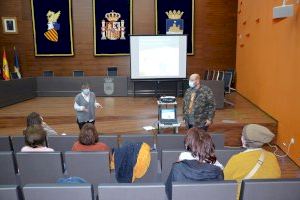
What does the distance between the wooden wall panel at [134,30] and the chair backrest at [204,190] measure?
29.5 ft

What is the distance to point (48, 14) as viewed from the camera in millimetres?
10336

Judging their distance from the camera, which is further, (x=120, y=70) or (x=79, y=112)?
(x=120, y=70)

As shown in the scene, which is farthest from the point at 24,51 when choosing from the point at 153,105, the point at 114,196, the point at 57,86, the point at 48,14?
the point at 114,196

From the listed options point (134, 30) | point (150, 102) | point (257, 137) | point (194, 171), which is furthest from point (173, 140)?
point (134, 30)

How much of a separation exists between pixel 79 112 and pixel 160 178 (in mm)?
2156

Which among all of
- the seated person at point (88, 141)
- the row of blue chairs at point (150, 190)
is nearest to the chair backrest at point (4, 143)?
the seated person at point (88, 141)

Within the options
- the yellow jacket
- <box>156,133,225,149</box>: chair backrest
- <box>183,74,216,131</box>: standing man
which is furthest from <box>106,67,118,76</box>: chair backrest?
the yellow jacket

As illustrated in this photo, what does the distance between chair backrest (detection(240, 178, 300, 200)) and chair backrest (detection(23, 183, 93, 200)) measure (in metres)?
1.04

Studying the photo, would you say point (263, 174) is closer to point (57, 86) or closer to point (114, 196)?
point (114, 196)

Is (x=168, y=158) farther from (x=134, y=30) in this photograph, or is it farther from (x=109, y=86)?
(x=134, y=30)

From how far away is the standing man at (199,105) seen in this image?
420 cm

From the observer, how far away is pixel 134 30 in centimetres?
1042

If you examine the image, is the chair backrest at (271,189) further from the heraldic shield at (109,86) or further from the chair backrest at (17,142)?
the heraldic shield at (109,86)

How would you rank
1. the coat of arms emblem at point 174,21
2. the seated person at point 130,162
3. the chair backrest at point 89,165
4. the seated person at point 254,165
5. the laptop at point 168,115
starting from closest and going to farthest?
the seated person at point 254,165
the seated person at point 130,162
the chair backrest at point 89,165
the laptop at point 168,115
the coat of arms emblem at point 174,21
